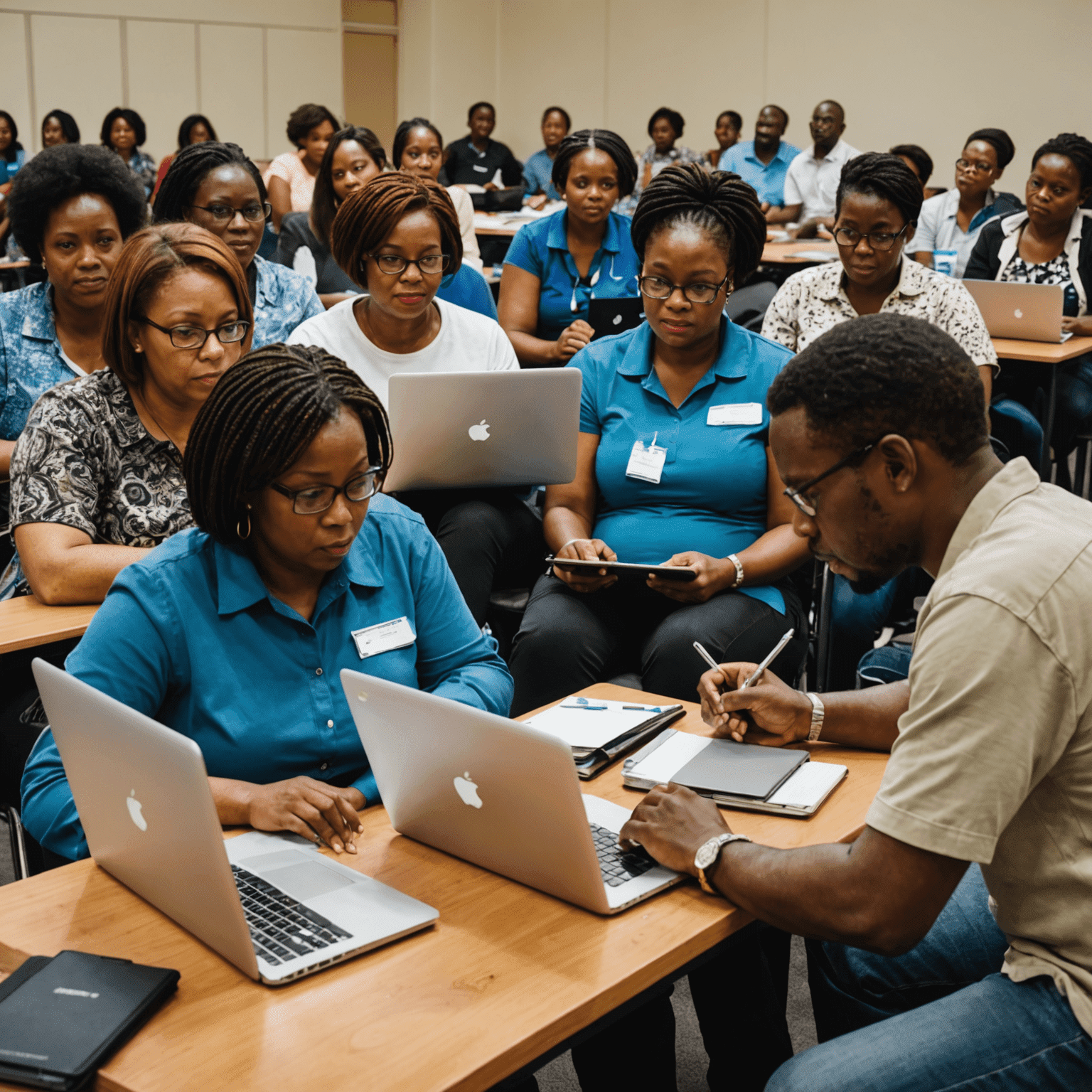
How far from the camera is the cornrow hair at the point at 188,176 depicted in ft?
12.1

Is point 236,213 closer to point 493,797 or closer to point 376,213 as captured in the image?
point 376,213

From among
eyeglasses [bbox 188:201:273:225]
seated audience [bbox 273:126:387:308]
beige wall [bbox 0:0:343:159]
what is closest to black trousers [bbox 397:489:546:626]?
eyeglasses [bbox 188:201:273:225]

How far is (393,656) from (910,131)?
407 inches

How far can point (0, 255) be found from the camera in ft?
27.9

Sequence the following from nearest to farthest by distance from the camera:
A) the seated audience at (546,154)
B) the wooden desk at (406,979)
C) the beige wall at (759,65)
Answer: the wooden desk at (406,979) < the beige wall at (759,65) < the seated audience at (546,154)

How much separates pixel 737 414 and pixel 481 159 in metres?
10.7

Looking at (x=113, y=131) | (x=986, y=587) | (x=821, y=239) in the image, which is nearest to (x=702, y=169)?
(x=986, y=587)

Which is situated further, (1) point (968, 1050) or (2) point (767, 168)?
(2) point (767, 168)

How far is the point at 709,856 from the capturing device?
1.41 metres

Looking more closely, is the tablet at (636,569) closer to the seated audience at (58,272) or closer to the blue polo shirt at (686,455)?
the blue polo shirt at (686,455)

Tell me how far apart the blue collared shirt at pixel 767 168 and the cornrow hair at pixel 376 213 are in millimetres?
8222

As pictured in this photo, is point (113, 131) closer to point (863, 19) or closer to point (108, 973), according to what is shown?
point (863, 19)

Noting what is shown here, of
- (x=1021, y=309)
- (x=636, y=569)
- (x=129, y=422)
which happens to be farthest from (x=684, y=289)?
(x=1021, y=309)

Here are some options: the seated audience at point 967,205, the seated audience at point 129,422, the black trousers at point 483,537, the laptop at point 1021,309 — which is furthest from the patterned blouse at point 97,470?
the seated audience at point 967,205
